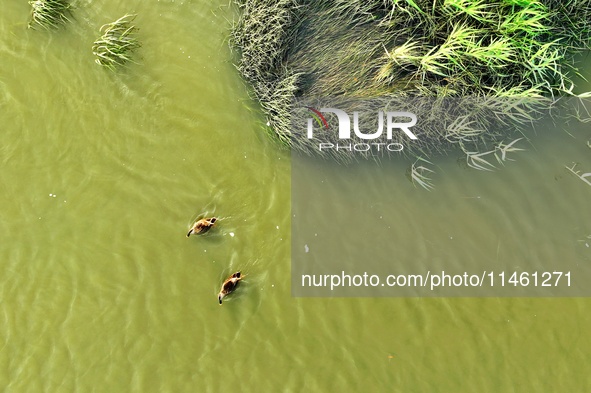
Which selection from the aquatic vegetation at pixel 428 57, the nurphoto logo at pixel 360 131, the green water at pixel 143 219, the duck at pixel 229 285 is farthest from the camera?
the green water at pixel 143 219

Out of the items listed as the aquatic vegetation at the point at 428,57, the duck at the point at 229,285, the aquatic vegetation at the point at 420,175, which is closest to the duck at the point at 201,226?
the duck at the point at 229,285

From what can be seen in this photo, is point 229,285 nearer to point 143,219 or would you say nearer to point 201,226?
point 201,226

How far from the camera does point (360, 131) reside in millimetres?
3824

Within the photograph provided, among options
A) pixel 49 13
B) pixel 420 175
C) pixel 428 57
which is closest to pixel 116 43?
pixel 49 13

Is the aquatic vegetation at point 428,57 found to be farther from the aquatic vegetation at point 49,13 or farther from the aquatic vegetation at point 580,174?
the aquatic vegetation at point 49,13

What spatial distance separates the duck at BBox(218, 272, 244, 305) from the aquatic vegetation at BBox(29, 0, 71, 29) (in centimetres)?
293

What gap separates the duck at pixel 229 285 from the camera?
153 inches

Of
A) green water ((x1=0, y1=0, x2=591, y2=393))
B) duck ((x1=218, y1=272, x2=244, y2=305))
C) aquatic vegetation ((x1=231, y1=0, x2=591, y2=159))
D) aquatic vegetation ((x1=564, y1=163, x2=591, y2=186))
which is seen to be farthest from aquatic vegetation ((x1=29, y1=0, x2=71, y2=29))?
aquatic vegetation ((x1=564, y1=163, x2=591, y2=186))

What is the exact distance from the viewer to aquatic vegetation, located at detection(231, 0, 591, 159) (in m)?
3.51

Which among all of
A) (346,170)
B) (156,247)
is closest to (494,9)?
(346,170)

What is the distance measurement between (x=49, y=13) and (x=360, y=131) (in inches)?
123

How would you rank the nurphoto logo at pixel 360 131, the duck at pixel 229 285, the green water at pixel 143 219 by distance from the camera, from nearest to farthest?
1. the nurphoto logo at pixel 360 131
2. the duck at pixel 229 285
3. the green water at pixel 143 219

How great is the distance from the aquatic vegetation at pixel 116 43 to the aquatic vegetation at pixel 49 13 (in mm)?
386

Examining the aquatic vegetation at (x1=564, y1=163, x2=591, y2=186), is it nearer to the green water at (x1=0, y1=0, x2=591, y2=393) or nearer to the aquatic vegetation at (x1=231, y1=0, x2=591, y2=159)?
the aquatic vegetation at (x1=231, y1=0, x2=591, y2=159)
